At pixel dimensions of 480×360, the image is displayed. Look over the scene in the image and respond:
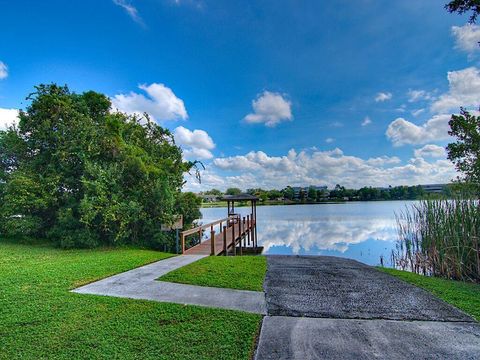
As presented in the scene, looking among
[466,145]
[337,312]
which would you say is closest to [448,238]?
[466,145]

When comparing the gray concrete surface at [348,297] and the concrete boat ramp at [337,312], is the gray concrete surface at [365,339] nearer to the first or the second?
the concrete boat ramp at [337,312]

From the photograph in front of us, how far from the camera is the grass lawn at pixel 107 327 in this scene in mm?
2473

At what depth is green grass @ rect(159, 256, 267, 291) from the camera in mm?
4707

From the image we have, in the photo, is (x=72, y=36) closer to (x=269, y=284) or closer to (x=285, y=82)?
(x=285, y=82)

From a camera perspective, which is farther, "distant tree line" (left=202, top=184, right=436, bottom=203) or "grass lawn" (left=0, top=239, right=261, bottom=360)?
"distant tree line" (left=202, top=184, right=436, bottom=203)

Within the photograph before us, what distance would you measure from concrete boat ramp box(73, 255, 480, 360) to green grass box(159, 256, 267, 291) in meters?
0.24

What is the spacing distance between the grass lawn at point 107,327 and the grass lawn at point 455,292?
3.00 metres

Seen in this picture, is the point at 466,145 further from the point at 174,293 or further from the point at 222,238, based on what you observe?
the point at 222,238

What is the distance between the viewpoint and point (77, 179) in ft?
30.1

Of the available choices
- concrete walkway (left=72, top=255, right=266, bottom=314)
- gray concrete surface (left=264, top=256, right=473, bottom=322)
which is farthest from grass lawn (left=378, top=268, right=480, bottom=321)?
concrete walkway (left=72, top=255, right=266, bottom=314)

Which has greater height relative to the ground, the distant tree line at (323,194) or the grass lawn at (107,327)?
the distant tree line at (323,194)

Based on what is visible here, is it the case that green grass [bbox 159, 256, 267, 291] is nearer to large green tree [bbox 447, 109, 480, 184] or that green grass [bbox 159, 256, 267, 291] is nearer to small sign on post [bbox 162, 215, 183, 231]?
small sign on post [bbox 162, 215, 183, 231]

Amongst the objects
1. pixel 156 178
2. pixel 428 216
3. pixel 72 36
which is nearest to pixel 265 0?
pixel 72 36

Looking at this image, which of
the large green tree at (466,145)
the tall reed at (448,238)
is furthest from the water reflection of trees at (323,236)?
the large green tree at (466,145)
